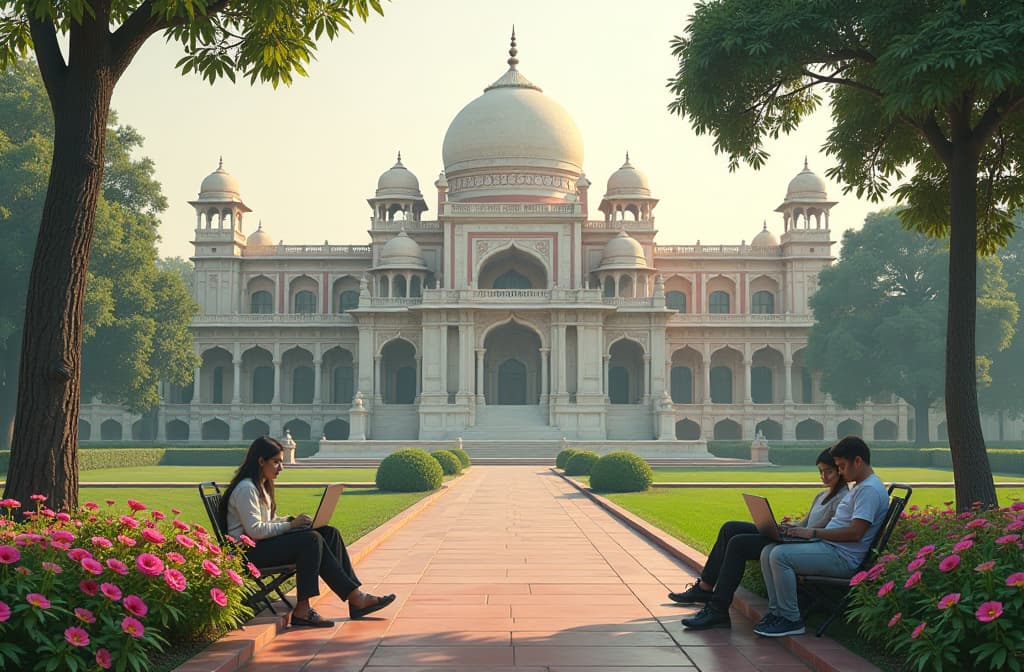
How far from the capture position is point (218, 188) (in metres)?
58.4

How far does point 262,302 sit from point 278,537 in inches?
2089

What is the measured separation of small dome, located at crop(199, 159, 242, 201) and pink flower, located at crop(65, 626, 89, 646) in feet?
181

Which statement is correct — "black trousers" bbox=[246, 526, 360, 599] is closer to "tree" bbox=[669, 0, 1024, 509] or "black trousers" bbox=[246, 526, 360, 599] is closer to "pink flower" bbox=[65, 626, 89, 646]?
"pink flower" bbox=[65, 626, 89, 646]

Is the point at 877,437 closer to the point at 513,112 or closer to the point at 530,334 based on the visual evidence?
the point at 530,334

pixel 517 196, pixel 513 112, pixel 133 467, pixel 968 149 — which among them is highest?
pixel 513 112

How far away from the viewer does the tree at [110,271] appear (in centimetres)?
3584

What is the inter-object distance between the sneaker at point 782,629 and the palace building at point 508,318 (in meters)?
38.2

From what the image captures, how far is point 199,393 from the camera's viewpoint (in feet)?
182

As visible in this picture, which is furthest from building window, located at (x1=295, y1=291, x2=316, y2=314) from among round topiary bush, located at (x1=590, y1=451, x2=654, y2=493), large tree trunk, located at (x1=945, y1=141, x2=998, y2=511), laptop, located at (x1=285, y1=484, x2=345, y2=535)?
laptop, located at (x1=285, y1=484, x2=345, y2=535)

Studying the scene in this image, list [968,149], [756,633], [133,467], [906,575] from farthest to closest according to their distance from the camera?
[133,467] → [968,149] → [756,633] → [906,575]

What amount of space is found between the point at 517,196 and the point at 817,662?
49.6 m

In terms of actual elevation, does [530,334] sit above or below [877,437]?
above

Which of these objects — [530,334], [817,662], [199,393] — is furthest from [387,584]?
[199,393]

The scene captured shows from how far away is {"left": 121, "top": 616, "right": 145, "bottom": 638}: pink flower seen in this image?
539 centimetres
